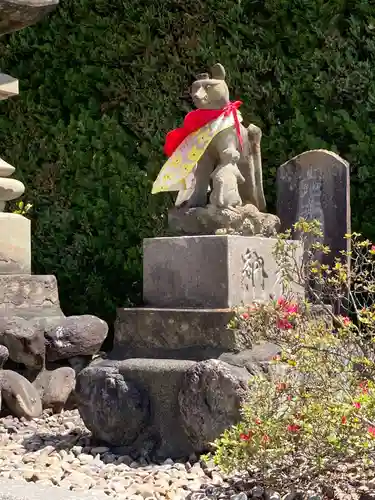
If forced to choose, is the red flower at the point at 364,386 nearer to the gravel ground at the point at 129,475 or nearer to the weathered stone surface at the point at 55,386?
the gravel ground at the point at 129,475

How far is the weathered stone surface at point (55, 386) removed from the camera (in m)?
4.80

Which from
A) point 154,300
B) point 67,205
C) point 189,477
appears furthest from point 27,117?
point 189,477

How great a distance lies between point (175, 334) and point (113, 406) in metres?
0.44

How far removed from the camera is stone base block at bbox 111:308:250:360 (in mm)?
3756

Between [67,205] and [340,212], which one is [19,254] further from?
[340,212]

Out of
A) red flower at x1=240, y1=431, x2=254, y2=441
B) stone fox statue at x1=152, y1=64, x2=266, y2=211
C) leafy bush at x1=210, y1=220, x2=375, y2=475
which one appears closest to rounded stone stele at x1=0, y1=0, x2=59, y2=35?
stone fox statue at x1=152, y1=64, x2=266, y2=211

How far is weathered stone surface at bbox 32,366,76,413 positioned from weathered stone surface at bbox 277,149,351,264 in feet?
5.51

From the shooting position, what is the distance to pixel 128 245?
6332mm

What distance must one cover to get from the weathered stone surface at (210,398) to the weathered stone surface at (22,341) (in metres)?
1.47

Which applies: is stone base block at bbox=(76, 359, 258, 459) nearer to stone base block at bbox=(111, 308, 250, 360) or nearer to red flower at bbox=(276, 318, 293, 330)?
stone base block at bbox=(111, 308, 250, 360)

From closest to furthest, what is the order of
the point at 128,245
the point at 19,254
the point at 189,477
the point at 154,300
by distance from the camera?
the point at 189,477
the point at 154,300
the point at 19,254
the point at 128,245

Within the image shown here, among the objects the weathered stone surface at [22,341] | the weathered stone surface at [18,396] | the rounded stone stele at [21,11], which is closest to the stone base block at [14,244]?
the weathered stone surface at [22,341]

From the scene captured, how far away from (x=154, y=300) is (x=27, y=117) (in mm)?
3335

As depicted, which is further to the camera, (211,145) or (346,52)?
(346,52)
